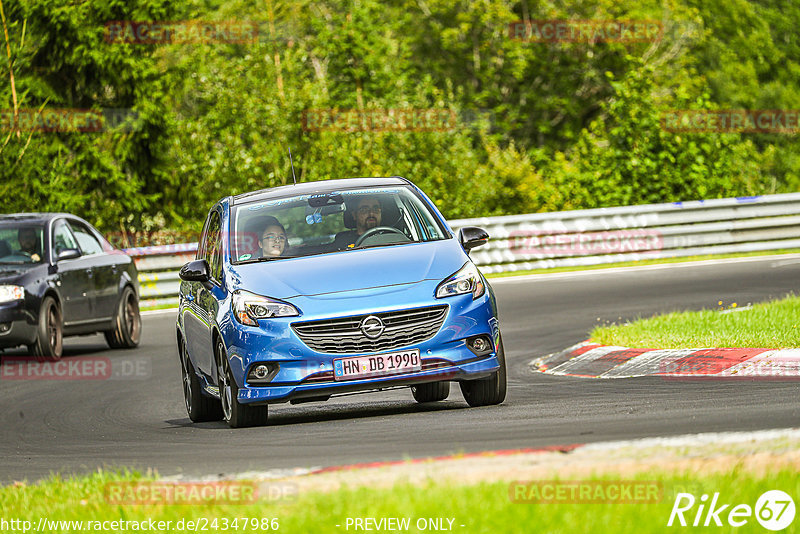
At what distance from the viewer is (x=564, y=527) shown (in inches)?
184

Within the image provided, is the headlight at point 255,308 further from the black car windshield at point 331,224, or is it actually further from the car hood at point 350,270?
the black car windshield at point 331,224

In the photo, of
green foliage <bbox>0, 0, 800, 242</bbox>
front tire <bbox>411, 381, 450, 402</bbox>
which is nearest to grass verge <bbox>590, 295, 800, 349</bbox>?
front tire <bbox>411, 381, 450, 402</bbox>

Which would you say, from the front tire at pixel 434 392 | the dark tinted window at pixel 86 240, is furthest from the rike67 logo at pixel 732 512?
the dark tinted window at pixel 86 240

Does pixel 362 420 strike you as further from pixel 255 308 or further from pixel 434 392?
pixel 434 392

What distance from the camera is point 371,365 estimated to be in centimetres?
871

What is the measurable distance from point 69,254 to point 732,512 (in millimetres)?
12256

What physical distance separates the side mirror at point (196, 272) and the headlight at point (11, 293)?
19.0ft

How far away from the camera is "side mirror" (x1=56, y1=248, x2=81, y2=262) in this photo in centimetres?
1591

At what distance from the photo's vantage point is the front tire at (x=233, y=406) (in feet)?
30.0

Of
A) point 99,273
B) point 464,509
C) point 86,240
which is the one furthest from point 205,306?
point 86,240

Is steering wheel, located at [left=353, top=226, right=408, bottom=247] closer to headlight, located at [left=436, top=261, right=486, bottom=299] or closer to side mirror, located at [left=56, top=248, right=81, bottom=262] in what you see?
headlight, located at [left=436, top=261, right=486, bottom=299]

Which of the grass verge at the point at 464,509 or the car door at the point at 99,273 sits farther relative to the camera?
the car door at the point at 99,273

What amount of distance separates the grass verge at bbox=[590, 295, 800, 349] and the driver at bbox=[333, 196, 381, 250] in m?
3.04

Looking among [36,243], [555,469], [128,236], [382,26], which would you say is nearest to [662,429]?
[555,469]
